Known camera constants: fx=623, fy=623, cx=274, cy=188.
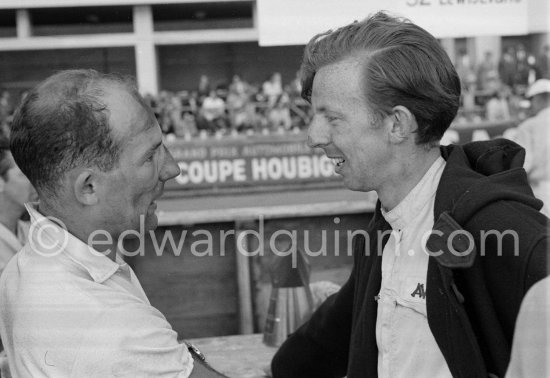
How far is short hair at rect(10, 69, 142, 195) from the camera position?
115 centimetres

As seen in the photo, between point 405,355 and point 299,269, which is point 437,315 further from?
point 299,269

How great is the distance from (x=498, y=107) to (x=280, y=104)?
5046 mm

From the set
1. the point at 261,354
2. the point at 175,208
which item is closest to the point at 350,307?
the point at 261,354

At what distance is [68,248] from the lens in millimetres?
1175

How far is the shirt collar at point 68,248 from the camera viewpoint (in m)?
1.17

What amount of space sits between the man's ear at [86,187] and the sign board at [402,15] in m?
0.96

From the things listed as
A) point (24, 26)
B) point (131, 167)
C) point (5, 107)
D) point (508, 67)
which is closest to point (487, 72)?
point (508, 67)

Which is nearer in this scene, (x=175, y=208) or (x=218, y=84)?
(x=175, y=208)

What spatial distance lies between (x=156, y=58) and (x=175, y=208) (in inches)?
226

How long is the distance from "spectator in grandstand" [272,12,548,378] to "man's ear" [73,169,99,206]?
0.51 meters

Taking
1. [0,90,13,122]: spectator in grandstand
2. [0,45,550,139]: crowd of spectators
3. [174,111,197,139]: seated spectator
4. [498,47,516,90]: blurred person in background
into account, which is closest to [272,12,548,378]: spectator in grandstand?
[0,90,13,122]: spectator in grandstand

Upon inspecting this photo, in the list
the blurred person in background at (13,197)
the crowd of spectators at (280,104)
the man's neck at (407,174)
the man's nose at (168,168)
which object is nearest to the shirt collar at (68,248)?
A: the man's nose at (168,168)

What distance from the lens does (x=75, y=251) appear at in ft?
3.85

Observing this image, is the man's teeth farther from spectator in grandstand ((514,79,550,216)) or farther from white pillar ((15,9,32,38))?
spectator in grandstand ((514,79,550,216))
